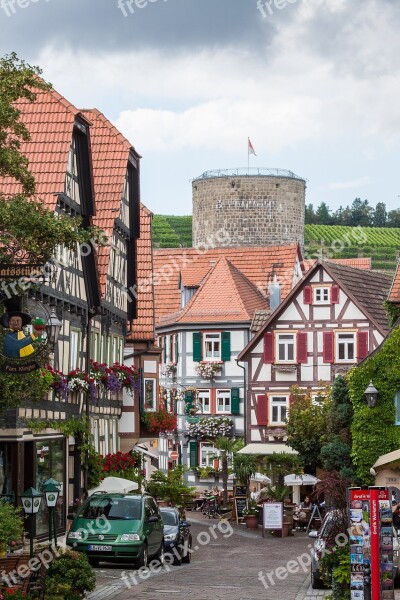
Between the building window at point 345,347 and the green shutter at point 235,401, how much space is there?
27.4ft

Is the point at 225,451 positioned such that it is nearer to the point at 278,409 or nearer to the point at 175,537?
the point at 278,409

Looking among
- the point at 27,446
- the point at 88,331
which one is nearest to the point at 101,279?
the point at 88,331

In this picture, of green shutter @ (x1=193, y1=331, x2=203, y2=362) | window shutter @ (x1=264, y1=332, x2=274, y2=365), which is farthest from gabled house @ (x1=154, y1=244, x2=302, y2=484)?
window shutter @ (x1=264, y1=332, x2=274, y2=365)

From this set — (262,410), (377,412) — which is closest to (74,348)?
(377,412)

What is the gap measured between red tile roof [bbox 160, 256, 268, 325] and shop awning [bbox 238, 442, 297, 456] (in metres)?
10.5

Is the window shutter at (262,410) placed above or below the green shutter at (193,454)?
above

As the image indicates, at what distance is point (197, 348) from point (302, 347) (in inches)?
386

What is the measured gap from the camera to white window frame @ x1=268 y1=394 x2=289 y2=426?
55656 millimetres

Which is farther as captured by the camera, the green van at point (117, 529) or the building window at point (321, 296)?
the building window at point (321, 296)

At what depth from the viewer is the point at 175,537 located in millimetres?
30672

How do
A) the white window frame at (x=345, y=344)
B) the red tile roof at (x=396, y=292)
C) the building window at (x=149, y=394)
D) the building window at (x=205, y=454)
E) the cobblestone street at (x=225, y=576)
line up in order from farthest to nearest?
1. the building window at (x=205, y=454)
2. the white window frame at (x=345, y=344)
3. the building window at (x=149, y=394)
4. the red tile roof at (x=396, y=292)
5. the cobblestone street at (x=225, y=576)

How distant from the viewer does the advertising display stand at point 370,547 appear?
61.0 feet

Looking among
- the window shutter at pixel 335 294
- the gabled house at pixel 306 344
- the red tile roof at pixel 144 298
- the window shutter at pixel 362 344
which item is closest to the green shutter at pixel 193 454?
the gabled house at pixel 306 344

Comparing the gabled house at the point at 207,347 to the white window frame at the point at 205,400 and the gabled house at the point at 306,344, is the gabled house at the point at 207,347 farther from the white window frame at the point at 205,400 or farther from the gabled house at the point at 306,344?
the gabled house at the point at 306,344
